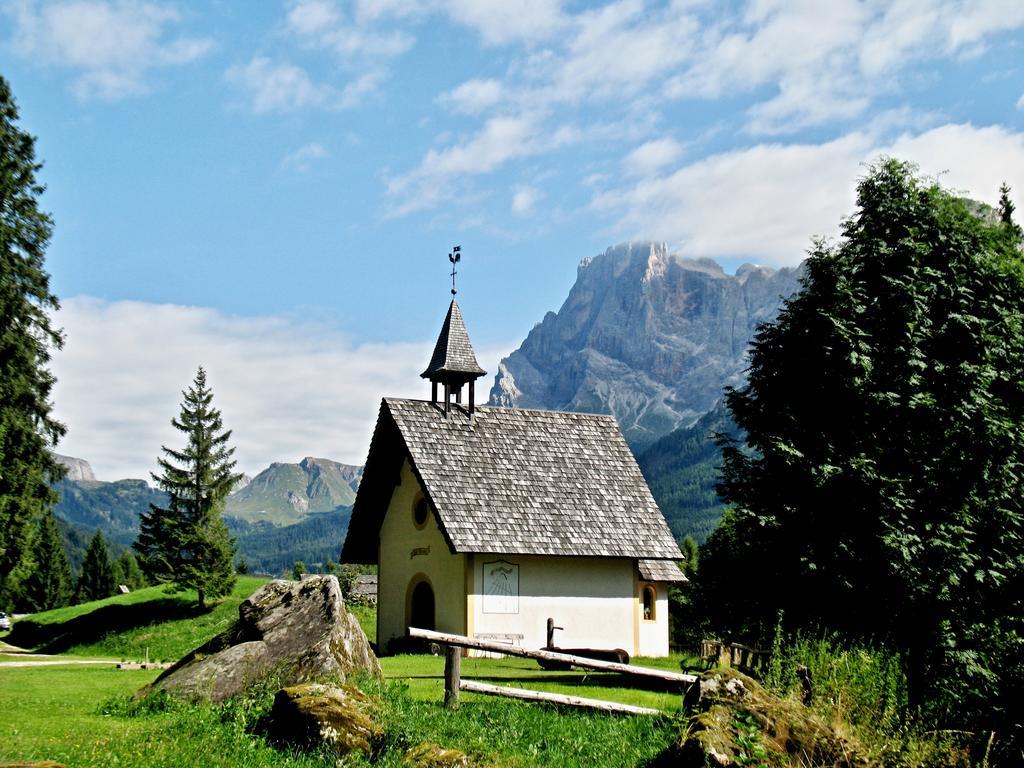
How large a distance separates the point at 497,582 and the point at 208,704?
1446 centimetres

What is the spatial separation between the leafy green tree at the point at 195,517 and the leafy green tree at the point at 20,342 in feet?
34.8

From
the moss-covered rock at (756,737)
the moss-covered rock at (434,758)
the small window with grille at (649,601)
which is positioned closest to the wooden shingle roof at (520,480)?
the small window with grille at (649,601)

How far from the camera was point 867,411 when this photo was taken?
18.7 metres

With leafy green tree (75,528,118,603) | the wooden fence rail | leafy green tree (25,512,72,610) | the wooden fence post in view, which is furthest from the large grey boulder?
leafy green tree (75,528,118,603)

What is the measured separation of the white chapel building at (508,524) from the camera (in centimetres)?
2694

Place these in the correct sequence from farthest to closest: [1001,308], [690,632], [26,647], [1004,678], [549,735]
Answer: [690,632] → [26,647] → [1001,308] → [1004,678] → [549,735]

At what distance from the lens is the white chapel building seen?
88.4 feet

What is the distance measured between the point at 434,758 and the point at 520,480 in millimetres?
17995

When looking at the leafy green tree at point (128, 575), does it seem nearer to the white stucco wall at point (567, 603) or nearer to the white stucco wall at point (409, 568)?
the white stucco wall at point (409, 568)

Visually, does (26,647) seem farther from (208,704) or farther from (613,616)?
(208,704)

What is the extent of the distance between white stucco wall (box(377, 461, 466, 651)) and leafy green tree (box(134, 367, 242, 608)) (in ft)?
51.0

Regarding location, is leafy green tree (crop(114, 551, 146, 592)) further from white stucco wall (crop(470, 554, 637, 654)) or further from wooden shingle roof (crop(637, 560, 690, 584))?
white stucco wall (crop(470, 554, 637, 654))

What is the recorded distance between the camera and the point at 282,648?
14.4 meters

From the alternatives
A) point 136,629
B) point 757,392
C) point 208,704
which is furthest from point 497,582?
point 136,629
